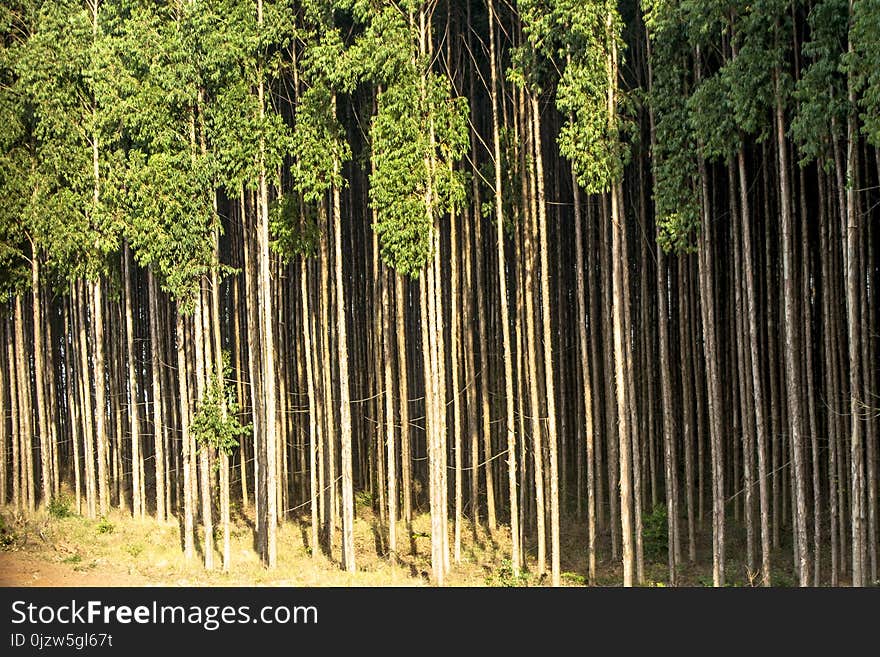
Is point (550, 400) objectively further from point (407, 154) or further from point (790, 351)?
point (407, 154)

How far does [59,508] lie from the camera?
19.6m

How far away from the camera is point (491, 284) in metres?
21.5

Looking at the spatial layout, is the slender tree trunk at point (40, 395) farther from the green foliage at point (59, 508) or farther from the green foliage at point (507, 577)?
the green foliage at point (507, 577)

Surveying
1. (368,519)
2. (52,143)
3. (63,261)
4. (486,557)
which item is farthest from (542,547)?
(52,143)

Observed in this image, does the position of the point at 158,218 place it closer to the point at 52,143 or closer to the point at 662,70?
the point at 52,143

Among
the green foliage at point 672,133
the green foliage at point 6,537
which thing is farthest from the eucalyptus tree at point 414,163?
the green foliage at point 6,537

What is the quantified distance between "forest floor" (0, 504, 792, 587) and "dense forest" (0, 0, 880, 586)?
12.0 inches

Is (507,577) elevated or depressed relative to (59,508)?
depressed

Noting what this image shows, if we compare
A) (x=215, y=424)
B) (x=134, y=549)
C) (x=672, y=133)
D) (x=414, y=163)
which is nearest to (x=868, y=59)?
(x=672, y=133)

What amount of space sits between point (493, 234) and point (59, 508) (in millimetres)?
9871

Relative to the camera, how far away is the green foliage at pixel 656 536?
17.1m

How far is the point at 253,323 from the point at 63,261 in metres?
3.89

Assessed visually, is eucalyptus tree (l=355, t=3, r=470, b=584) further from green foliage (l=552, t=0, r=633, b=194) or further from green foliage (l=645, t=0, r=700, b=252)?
green foliage (l=645, t=0, r=700, b=252)

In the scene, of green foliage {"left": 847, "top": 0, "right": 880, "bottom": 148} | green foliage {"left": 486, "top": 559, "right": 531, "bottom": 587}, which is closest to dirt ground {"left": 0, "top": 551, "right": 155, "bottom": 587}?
green foliage {"left": 486, "top": 559, "right": 531, "bottom": 587}
